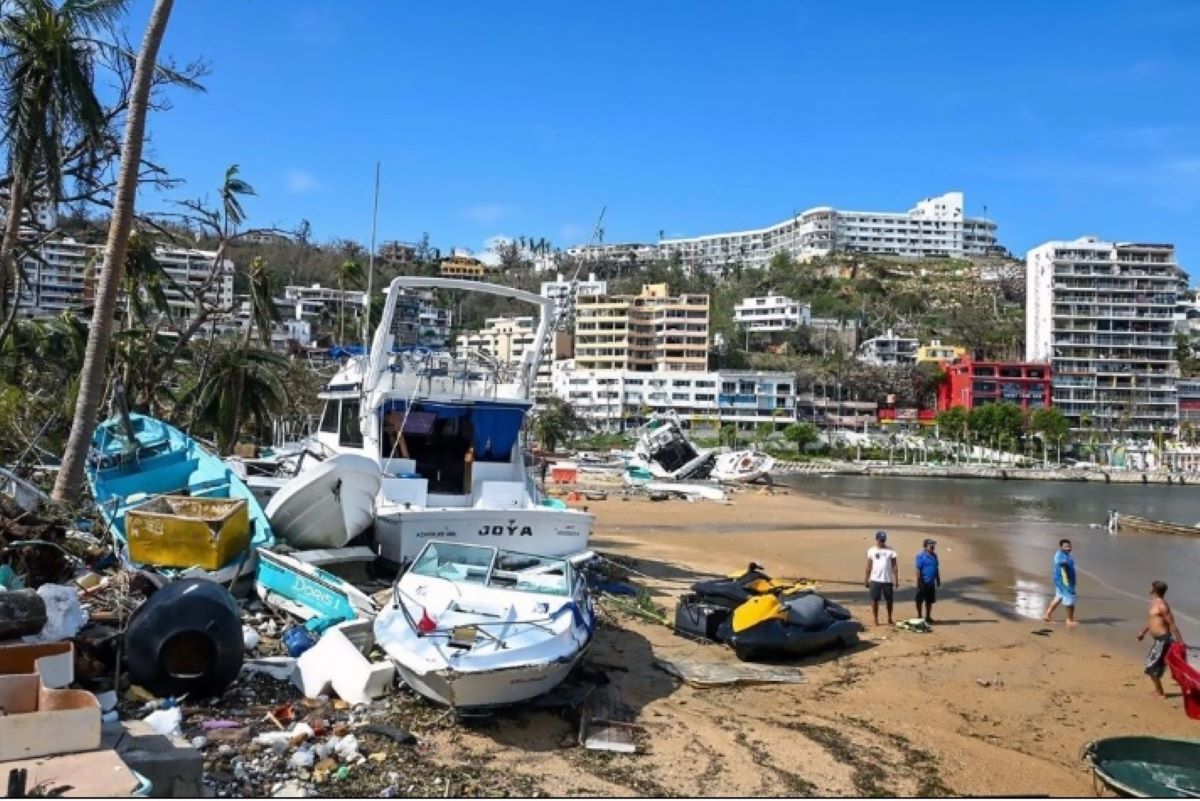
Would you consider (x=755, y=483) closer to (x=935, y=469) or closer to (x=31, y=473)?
(x=935, y=469)

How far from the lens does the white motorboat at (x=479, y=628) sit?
26.9ft

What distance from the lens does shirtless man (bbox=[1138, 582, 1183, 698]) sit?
1159 cm

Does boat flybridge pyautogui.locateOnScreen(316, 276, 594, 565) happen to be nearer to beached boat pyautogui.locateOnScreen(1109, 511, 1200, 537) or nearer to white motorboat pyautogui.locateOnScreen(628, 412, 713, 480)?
beached boat pyautogui.locateOnScreen(1109, 511, 1200, 537)

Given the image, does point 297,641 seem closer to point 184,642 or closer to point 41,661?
point 184,642

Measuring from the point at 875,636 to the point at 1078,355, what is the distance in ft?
436

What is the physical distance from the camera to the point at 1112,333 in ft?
425

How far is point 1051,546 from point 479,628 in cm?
2773

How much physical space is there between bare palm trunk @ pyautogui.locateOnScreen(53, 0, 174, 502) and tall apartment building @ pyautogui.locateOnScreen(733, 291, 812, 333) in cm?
14927

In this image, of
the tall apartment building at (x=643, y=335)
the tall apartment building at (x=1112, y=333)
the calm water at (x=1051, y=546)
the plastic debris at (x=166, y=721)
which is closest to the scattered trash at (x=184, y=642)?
the plastic debris at (x=166, y=721)

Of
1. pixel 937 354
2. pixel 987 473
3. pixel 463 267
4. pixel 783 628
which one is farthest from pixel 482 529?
pixel 463 267

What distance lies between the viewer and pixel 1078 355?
428 feet

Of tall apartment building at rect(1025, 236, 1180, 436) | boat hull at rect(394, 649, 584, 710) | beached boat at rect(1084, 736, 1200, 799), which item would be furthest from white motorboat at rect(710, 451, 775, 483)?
tall apartment building at rect(1025, 236, 1180, 436)

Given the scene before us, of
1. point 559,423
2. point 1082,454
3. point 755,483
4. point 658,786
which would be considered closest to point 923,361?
point 1082,454

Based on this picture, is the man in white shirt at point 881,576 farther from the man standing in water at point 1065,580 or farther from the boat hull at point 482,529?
the boat hull at point 482,529
